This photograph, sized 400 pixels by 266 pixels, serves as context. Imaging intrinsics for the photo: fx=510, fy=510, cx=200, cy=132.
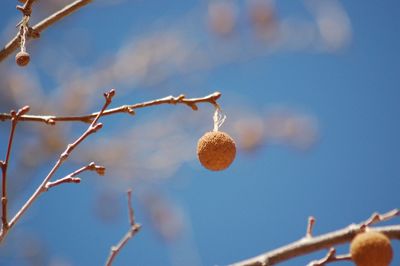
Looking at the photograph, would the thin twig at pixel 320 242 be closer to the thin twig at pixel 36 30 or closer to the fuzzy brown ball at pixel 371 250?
the fuzzy brown ball at pixel 371 250

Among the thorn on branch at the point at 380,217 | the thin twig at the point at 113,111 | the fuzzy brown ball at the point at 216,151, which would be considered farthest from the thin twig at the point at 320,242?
the thin twig at the point at 113,111

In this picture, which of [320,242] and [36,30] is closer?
[320,242]

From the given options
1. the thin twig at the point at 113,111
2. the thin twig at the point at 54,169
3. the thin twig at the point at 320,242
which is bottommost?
the thin twig at the point at 320,242

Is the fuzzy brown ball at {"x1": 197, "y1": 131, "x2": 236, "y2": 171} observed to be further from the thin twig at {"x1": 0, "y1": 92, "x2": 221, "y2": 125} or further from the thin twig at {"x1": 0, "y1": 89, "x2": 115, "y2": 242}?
the thin twig at {"x1": 0, "y1": 89, "x2": 115, "y2": 242}

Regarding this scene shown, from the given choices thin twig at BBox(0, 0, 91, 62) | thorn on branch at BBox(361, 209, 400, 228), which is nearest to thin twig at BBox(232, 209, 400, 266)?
thorn on branch at BBox(361, 209, 400, 228)

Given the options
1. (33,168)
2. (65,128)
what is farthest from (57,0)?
(33,168)

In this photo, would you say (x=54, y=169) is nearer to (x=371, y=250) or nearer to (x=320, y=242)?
(x=320, y=242)

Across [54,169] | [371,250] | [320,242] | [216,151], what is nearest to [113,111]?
[54,169]
